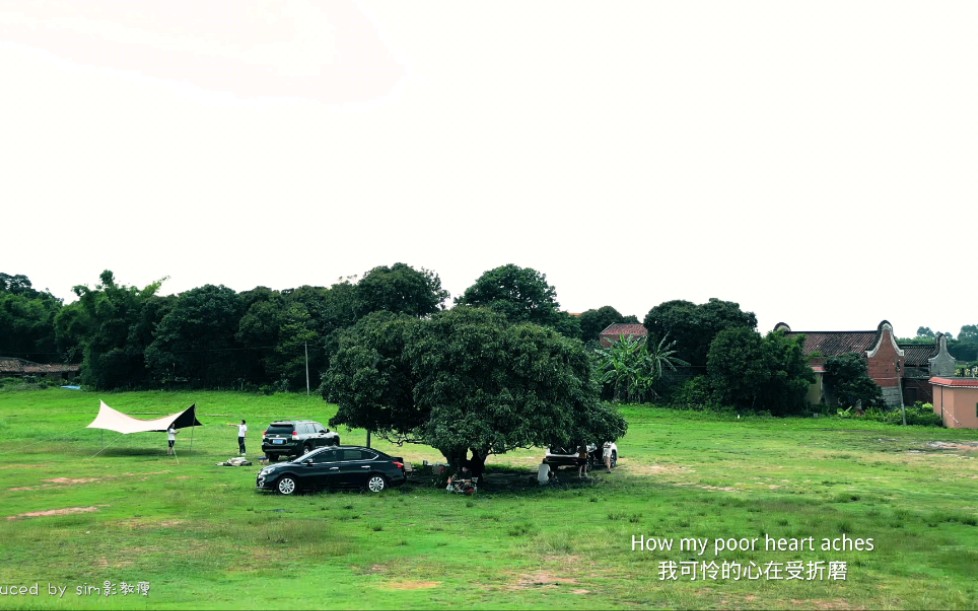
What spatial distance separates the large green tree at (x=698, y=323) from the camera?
2785 inches

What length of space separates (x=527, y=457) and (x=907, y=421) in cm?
3476

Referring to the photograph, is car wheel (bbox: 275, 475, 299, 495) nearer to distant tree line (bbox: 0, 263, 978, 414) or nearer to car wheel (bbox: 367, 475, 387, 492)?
car wheel (bbox: 367, 475, 387, 492)

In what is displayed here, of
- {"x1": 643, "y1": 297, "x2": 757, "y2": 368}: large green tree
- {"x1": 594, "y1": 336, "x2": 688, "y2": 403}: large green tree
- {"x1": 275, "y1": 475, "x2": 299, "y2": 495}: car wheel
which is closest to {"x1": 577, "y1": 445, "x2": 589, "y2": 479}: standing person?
{"x1": 275, "y1": 475, "x2": 299, "y2": 495}: car wheel

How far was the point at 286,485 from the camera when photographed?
23.6 meters

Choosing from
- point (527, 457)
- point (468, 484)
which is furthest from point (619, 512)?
point (527, 457)

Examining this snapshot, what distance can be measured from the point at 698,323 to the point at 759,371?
1175 cm

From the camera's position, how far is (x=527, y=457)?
3516 cm

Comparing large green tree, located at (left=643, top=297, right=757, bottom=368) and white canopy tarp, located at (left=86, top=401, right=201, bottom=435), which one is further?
large green tree, located at (left=643, top=297, right=757, bottom=368)

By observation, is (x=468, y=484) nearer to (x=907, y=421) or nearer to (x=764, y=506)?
(x=764, y=506)

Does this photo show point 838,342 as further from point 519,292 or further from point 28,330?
point 28,330

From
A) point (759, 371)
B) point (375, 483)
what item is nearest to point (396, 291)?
point (759, 371)

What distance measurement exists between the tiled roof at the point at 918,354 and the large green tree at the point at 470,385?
2483 inches

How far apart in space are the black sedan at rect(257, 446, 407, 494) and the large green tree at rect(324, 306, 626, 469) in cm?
160

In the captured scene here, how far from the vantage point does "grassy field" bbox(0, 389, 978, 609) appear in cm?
1243
